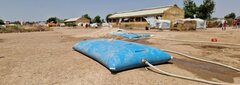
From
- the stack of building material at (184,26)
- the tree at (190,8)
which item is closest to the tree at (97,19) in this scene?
the tree at (190,8)

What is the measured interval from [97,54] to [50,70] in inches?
49.8

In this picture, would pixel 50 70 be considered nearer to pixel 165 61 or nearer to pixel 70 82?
pixel 70 82

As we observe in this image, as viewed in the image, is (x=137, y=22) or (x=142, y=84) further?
(x=137, y=22)

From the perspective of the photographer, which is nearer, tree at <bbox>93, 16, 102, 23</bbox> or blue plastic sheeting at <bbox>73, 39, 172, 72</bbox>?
blue plastic sheeting at <bbox>73, 39, 172, 72</bbox>

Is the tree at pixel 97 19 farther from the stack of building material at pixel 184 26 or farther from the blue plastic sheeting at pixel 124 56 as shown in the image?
the blue plastic sheeting at pixel 124 56

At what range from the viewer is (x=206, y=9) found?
44281mm

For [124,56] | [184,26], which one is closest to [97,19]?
[184,26]

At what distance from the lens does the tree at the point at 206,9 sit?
4394cm

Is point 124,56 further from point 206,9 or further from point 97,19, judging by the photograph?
point 97,19

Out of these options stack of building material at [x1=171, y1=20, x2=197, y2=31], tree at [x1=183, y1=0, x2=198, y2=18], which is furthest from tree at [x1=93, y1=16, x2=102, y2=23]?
stack of building material at [x1=171, y1=20, x2=197, y2=31]

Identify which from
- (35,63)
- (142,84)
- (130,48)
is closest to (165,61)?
(130,48)

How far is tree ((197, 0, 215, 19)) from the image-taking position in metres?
43.9

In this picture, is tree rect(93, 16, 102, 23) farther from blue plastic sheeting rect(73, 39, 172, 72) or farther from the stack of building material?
blue plastic sheeting rect(73, 39, 172, 72)

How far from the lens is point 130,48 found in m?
5.10
